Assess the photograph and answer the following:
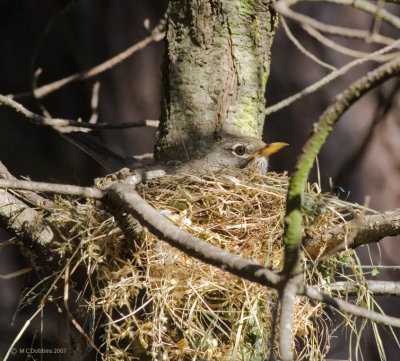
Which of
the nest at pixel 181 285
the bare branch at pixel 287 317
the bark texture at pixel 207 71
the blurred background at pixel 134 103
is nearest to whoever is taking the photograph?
the bare branch at pixel 287 317

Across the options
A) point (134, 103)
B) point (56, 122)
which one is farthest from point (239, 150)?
point (134, 103)

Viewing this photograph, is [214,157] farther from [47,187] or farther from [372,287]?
[47,187]

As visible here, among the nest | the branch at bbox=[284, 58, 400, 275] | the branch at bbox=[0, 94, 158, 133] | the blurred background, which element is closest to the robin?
the branch at bbox=[0, 94, 158, 133]

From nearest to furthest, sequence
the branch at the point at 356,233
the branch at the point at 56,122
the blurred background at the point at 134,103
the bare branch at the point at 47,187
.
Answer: the bare branch at the point at 47,187 → the branch at the point at 356,233 → the branch at the point at 56,122 → the blurred background at the point at 134,103

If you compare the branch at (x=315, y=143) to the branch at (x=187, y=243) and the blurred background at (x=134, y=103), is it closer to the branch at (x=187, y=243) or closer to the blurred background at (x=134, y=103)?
the branch at (x=187, y=243)

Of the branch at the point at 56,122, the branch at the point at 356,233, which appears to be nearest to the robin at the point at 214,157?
the branch at the point at 56,122

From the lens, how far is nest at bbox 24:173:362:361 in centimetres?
280

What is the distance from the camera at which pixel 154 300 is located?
2834 mm

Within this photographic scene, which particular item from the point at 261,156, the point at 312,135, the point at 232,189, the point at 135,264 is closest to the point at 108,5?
the point at 261,156

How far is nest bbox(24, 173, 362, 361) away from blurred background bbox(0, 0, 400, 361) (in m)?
3.41

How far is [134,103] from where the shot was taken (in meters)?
6.86

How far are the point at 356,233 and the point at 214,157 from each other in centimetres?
140

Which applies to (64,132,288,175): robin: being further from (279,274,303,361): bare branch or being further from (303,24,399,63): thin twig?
(279,274,303,361): bare branch

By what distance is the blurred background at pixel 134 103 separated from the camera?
6.48m
